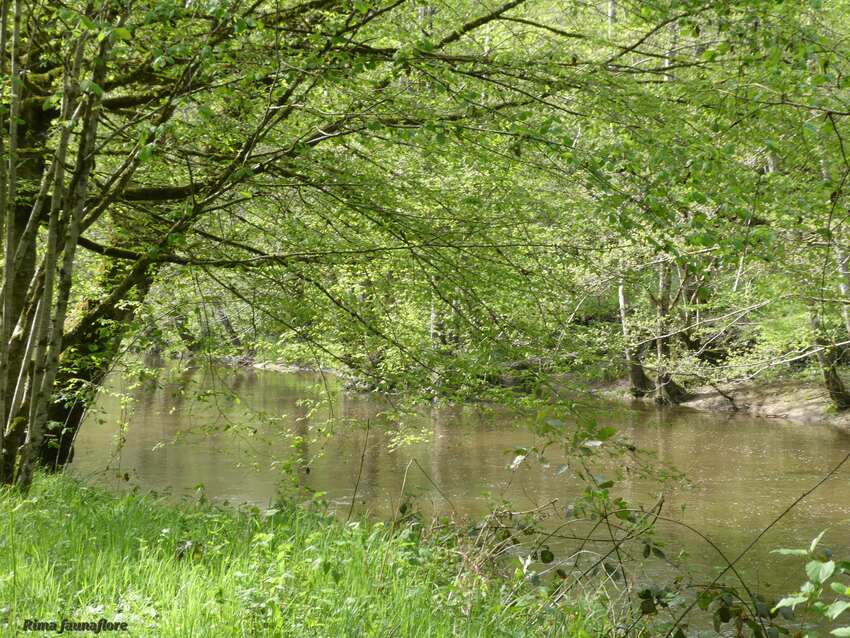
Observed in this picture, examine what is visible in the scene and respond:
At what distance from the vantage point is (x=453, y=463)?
14.2 m

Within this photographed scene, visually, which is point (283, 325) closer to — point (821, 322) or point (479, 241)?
point (479, 241)

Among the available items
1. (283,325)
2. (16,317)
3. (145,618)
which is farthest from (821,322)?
(145,618)

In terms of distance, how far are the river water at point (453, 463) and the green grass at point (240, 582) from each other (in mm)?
1453

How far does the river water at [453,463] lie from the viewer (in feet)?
25.3

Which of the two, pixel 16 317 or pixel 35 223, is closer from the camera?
pixel 35 223

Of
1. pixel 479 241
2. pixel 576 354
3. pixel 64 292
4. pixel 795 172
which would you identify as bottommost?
pixel 576 354

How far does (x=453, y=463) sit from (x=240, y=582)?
412 inches

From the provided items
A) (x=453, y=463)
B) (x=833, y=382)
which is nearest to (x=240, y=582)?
(x=453, y=463)

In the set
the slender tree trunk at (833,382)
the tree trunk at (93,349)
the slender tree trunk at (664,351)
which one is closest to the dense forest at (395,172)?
the tree trunk at (93,349)

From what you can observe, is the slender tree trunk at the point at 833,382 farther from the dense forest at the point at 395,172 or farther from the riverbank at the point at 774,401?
the dense forest at the point at 395,172

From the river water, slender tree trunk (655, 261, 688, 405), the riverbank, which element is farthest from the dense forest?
the riverbank

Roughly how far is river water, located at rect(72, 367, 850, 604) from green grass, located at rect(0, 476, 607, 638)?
1453mm

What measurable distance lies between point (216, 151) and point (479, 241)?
2523 millimetres

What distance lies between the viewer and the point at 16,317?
24.5 ft
